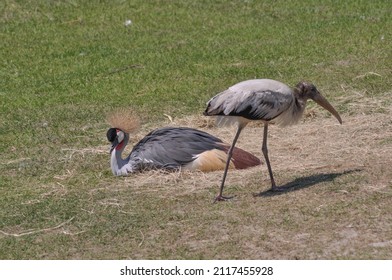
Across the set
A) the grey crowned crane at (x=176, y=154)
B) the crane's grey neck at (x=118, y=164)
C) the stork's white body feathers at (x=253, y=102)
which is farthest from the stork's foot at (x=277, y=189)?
the crane's grey neck at (x=118, y=164)

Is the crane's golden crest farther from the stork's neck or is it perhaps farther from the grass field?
the stork's neck

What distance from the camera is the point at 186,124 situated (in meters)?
11.4

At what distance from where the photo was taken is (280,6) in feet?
54.7

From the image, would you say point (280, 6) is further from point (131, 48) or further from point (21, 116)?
point (21, 116)

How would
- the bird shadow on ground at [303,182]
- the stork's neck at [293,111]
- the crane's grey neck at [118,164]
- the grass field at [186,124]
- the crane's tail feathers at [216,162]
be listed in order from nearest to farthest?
the grass field at [186,124]
the bird shadow on ground at [303,182]
the stork's neck at [293,111]
the crane's tail feathers at [216,162]
the crane's grey neck at [118,164]

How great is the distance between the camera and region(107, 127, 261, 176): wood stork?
964cm

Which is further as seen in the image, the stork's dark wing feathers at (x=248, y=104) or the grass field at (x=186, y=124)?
the stork's dark wing feathers at (x=248, y=104)

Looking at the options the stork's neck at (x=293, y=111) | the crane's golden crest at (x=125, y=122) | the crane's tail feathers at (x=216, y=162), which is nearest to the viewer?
the stork's neck at (x=293, y=111)

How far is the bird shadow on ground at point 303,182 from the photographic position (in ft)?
28.2

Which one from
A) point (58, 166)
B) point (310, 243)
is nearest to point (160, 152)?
point (58, 166)

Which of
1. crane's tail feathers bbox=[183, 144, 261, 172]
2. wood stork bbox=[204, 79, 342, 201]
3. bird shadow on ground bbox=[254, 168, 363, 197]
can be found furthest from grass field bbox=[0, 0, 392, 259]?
wood stork bbox=[204, 79, 342, 201]

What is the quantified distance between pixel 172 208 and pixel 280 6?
8775 millimetres

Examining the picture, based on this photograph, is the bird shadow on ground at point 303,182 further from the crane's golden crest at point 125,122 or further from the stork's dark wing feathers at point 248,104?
the crane's golden crest at point 125,122

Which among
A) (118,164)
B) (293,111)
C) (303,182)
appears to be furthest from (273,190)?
(118,164)
